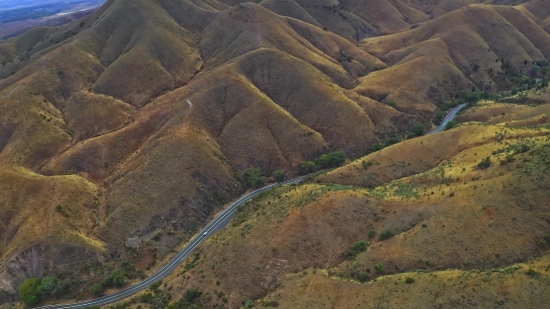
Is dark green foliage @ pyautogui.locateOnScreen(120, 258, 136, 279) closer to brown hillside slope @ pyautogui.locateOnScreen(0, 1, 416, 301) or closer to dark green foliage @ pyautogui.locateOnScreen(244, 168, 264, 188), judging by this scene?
brown hillside slope @ pyautogui.locateOnScreen(0, 1, 416, 301)

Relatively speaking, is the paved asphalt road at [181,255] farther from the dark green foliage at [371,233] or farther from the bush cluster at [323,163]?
the dark green foliage at [371,233]

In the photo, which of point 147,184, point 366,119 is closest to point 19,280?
point 147,184

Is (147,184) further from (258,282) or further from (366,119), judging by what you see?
(366,119)

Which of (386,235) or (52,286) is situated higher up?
(386,235)

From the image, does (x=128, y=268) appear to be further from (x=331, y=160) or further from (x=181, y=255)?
(x=331, y=160)

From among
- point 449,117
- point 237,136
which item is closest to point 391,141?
point 449,117

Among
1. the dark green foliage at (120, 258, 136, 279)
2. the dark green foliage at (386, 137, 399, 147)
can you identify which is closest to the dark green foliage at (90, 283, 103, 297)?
the dark green foliage at (120, 258, 136, 279)
